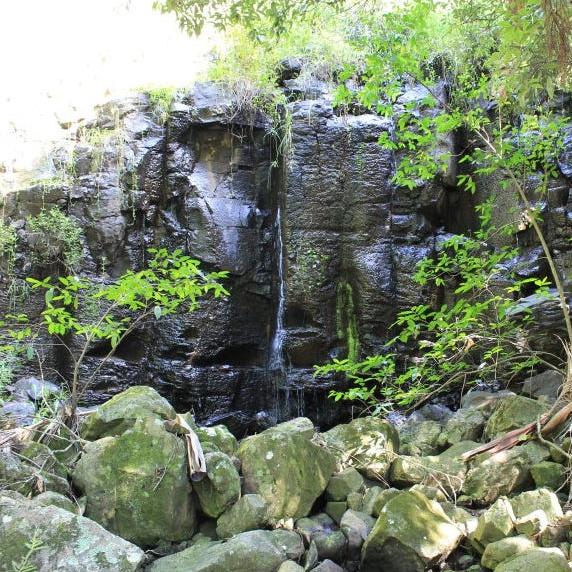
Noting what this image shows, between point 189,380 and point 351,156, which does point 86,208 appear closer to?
point 189,380

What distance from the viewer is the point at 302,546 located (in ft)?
11.7

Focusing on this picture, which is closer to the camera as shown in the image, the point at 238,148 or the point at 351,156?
the point at 351,156

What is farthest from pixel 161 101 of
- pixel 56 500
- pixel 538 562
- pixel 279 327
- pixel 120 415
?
pixel 538 562

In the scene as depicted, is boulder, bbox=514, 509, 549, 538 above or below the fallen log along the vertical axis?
below

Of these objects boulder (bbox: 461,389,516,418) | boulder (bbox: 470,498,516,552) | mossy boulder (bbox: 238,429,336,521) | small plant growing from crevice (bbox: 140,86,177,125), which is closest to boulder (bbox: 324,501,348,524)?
mossy boulder (bbox: 238,429,336,521)

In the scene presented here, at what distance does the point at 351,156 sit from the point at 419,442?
4.55m

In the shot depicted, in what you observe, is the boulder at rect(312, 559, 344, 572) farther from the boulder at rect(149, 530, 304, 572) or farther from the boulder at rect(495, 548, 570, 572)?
the boulder at rect(495, 548, 570, 572)

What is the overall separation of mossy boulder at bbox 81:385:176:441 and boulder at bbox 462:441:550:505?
2.29 m

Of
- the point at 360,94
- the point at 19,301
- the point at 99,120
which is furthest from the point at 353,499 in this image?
the point at 99,120

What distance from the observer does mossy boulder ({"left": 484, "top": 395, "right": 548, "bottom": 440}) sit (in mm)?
4727

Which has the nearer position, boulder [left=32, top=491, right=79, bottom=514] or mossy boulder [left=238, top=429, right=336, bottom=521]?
boulder [left=32, top=491, right=79, bottom=514]

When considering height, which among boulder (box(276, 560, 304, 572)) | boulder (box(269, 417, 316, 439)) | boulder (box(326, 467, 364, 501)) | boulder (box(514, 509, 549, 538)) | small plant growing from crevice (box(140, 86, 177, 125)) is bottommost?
boulder (box(276, 560, 304, 572))

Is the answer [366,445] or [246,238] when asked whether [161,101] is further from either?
[366,445]

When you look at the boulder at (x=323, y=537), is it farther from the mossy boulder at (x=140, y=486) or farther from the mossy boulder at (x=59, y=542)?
the mossy boulder at (x=59, y=542)
